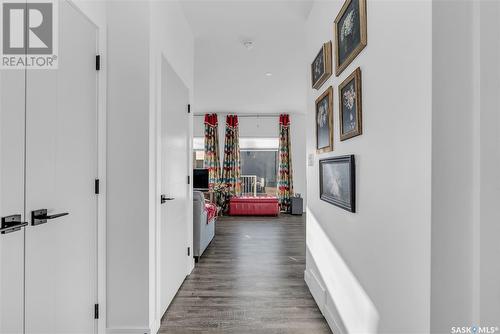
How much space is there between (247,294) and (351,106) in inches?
76.4

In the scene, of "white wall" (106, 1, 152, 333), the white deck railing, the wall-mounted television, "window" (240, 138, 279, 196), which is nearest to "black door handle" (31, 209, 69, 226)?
"white wall" (106, 1, 152, 333)

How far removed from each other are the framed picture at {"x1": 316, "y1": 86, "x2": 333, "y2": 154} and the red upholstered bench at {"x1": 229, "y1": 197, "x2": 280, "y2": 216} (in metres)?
4.77

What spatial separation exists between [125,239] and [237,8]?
2336 mm

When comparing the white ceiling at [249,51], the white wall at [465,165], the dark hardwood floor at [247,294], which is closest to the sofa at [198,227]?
the dark hardwood floor at [247,294]

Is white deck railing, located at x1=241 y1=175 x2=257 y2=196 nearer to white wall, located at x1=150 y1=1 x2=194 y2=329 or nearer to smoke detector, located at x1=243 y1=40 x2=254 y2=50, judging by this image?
smoke detector, located at x1=243 y1=40 x2=254 y2=50

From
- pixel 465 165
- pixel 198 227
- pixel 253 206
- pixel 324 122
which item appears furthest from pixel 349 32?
pixel 253 206

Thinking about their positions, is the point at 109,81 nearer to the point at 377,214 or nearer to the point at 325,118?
the point at 325,118

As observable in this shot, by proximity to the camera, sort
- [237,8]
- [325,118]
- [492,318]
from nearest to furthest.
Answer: [492,318]
[325,118]
[237,8]

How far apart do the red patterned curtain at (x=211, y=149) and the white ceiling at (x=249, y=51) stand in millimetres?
1329

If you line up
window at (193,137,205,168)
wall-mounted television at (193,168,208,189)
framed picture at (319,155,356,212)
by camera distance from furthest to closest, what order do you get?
window at (193,137,205,168) → wall-mounted television at (193,168,208,189) → framed picture at (319,155,356,212)

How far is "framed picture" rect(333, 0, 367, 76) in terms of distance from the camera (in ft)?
4.83

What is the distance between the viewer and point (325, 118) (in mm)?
2180

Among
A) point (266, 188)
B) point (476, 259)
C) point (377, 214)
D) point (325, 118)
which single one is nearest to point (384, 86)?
point (377, 214)

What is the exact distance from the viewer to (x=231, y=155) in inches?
311
